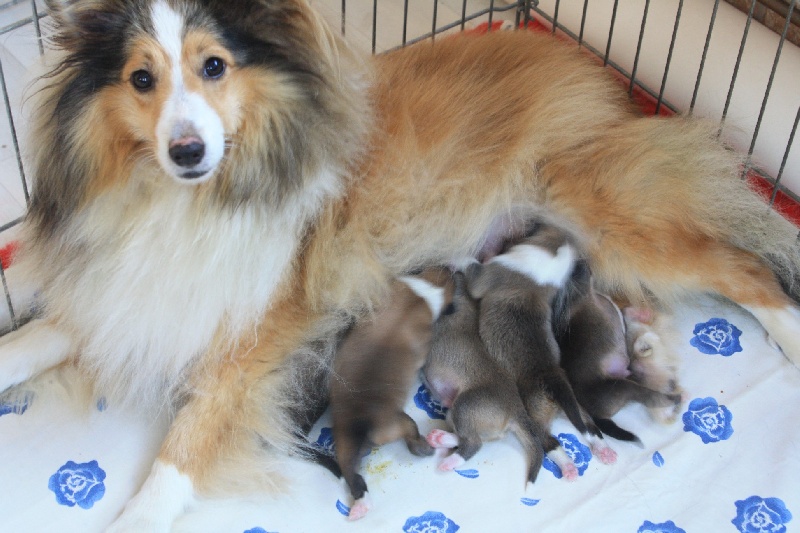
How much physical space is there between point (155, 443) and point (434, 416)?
74cm

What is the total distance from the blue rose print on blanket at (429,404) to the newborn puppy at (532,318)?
0.25m

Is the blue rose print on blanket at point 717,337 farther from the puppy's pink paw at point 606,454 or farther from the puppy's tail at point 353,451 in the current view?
the puppy's tail at point 353,451

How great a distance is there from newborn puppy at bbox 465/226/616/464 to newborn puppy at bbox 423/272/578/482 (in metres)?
0.04

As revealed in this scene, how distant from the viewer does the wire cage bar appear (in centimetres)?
277

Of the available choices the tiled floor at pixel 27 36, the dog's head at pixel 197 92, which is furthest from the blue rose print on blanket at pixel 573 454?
the tiled floor at pixel 27 36

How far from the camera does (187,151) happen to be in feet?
6.32

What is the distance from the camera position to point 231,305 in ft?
7.52

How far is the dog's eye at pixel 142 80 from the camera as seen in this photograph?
199 centimetres

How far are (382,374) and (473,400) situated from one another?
0.23 metres

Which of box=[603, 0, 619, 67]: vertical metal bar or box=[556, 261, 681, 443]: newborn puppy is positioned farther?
box=[603, 0, 619, 67]: vertical metal bar

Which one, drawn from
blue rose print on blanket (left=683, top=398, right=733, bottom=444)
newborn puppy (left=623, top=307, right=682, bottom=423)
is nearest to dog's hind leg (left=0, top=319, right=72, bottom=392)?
newborn puppy (left=623, top=307, right=682, bottom=423)

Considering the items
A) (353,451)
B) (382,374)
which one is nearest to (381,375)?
(382,374)

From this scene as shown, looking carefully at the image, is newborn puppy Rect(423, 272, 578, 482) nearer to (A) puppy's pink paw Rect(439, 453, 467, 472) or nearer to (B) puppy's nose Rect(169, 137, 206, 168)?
(A) puppy's pink paw Rect(439, 453, 467, 472)

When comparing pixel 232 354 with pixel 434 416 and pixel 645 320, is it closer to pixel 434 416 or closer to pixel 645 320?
pixel 434 416
